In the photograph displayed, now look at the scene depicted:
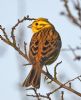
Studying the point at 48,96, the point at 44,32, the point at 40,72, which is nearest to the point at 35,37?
the point at 44,32

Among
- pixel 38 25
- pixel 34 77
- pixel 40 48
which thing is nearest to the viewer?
pixel 34 77

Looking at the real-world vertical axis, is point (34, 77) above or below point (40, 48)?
below

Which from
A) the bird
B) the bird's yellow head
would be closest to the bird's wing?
the bird

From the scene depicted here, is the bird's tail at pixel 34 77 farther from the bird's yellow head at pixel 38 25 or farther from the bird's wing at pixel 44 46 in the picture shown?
the bird's yellow head at pixel 38 25

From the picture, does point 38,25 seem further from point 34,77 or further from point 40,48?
point 34,77

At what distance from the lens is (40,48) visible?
5.35 m

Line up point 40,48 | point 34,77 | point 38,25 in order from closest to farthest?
point 34,77 → point 40,48 → point 38,25

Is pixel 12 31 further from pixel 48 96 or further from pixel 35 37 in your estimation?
pixel 35 37

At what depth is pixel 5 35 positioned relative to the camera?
3.97 m

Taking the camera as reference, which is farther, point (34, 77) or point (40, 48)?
point (40, 48)

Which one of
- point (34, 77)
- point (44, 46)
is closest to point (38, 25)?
point (44, 46)

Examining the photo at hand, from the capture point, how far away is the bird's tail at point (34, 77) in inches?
171

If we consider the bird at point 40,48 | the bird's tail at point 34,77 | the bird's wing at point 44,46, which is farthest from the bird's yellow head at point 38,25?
the bird's tail at point 34,77

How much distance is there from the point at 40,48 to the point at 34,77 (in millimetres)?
765
